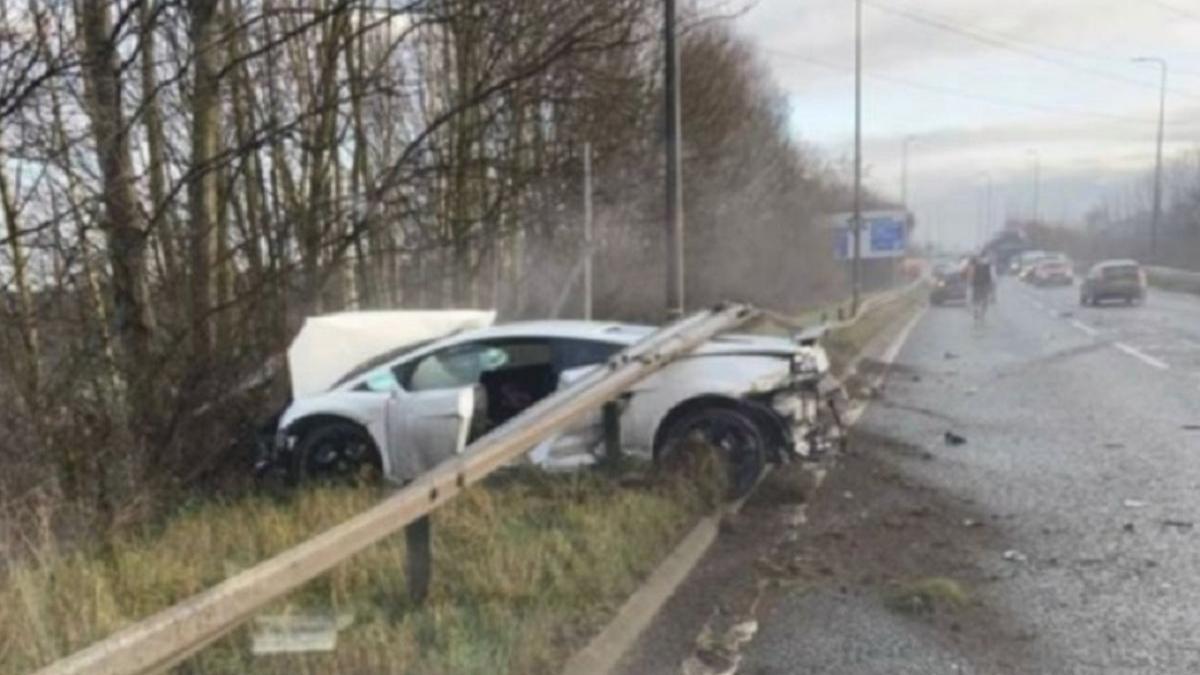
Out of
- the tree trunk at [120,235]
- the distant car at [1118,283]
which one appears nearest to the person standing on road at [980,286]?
the distant car at [1118,283]

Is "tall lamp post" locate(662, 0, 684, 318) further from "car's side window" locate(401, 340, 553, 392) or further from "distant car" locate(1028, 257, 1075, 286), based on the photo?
"distant car" locate(1028, 257, 1075, 286)

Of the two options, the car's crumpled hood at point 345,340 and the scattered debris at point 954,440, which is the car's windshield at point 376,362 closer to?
the car's crumpled hood at point 345,340

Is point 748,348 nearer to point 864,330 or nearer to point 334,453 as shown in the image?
point 334,453

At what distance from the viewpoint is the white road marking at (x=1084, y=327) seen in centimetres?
2775

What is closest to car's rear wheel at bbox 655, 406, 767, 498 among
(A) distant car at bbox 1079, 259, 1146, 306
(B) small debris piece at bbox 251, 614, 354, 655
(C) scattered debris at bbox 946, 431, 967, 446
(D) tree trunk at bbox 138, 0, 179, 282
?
(C) scattered debris at bbox 946, 431, 967, 446

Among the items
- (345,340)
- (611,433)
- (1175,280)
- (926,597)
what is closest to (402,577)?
(926,597)

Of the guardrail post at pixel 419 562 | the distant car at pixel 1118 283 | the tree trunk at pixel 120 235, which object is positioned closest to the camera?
the guardrail post at pixel 419 562

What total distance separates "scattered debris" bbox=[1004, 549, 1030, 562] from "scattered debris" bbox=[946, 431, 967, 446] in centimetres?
445

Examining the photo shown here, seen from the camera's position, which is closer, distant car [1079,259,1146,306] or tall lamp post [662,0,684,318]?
tall lamp post [662,0,684,318]

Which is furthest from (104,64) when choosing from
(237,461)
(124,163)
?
(237,461)

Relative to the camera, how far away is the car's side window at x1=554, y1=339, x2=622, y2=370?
388 inches

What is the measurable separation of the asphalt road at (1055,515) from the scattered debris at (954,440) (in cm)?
9

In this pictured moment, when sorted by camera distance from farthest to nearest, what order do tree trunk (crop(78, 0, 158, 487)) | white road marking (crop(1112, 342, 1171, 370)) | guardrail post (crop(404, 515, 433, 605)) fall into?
white road marking (crop(1112, 342, 1171, 370)), tree trunk (crop(78, 0, 158, 487)), guardrail post (crop(404, 515, 433, 605))

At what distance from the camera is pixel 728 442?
8914 millimetres
